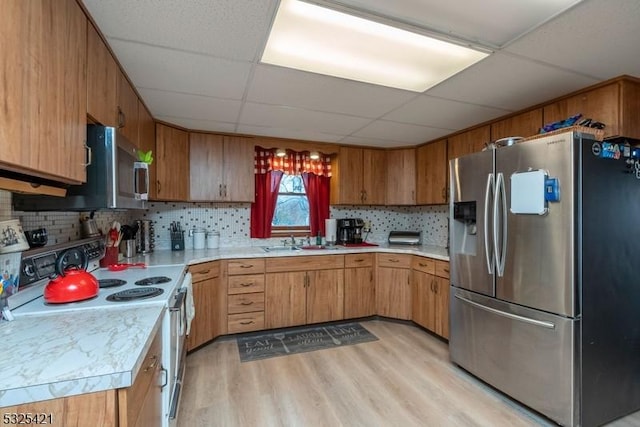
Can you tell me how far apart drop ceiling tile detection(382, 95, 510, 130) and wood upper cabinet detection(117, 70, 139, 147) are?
1.96 meters

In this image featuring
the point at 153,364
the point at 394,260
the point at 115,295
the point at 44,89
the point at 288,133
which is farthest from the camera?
the point at 394,260

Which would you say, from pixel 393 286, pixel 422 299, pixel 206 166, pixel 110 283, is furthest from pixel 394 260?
pixel 110 283

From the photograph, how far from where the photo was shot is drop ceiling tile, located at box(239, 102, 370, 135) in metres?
2.53

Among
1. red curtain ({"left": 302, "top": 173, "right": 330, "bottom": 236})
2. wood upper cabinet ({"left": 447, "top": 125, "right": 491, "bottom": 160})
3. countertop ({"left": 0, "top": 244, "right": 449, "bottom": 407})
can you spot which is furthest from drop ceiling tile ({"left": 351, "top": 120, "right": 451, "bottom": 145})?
countertop ({"left": 0, "top": 244, "right": 449, "bottom": 407})

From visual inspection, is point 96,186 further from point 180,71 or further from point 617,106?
point 617,106

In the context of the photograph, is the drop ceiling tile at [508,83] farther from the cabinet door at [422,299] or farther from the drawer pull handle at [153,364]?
the drawer pull handle at [153,364]

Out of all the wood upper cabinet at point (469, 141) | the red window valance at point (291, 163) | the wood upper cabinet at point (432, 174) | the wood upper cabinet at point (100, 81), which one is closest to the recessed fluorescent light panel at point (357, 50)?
the wood upper cabinet at point (100, 81)

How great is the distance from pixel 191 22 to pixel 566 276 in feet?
7.73

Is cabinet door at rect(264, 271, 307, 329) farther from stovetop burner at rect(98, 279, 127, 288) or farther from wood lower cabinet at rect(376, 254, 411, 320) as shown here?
stovetop burner at rect(98, 279, 127, 288)

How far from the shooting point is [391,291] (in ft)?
11.4

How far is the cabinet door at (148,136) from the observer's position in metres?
2.33

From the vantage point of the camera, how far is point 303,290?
3.24m

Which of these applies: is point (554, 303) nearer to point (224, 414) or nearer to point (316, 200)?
point (224, 414)

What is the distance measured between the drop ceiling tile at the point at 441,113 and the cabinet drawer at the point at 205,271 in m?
2.10
